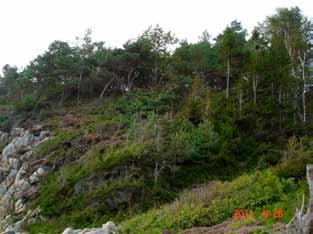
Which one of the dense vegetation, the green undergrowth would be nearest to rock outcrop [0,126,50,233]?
the dense vegetation

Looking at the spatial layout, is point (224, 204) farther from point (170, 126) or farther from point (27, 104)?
point (27, 104)

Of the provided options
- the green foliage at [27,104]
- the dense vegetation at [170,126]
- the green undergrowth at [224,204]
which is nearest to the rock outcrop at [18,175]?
the dense vegetation at [170,126]

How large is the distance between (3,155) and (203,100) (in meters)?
11.0

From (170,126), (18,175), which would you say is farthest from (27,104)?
(170,126)

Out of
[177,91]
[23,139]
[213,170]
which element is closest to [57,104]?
[23,139]

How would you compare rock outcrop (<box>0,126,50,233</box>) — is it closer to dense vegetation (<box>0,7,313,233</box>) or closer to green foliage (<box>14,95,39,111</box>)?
dense vegetation (<box>0,7,313,233</box>)

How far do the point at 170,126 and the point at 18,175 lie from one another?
7.48 m

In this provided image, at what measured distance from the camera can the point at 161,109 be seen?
25219 mm

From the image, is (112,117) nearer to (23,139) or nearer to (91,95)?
(23,139)

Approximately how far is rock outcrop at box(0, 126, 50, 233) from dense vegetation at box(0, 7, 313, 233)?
2.31 ft

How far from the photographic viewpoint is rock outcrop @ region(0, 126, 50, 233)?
17.7 meters

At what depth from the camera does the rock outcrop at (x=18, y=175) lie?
17.7m

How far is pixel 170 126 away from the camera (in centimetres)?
2067

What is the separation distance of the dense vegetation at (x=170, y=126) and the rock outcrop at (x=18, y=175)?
704 millimetres
